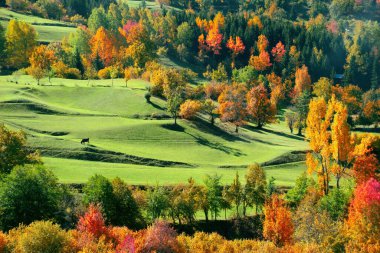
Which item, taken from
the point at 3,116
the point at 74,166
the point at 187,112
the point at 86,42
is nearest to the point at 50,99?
the point at 3,116

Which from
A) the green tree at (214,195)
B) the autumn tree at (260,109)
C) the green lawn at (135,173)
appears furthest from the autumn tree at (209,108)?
the green tree at (214,195)

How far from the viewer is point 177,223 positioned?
2719 inches

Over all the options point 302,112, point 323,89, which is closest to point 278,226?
point 302,112

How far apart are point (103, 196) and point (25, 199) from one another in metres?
10.6

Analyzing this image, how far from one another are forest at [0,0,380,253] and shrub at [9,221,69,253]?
115 mm

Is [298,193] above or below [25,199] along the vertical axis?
below

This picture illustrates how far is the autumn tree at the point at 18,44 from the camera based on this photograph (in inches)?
6403

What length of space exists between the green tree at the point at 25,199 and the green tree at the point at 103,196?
16.4 ft

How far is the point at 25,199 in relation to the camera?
56312mm

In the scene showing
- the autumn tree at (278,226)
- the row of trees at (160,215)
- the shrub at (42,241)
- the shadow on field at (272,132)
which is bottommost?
the shadow on field at (272,132)

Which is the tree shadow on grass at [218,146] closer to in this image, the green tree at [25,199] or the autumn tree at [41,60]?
the green tree at [25,199]

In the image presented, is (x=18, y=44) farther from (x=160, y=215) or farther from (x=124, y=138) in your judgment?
(x=160, y=215)

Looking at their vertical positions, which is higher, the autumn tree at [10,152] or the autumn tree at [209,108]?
the autumn tree at [10,152]

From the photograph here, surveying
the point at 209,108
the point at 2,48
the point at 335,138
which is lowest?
the point at 209,108
